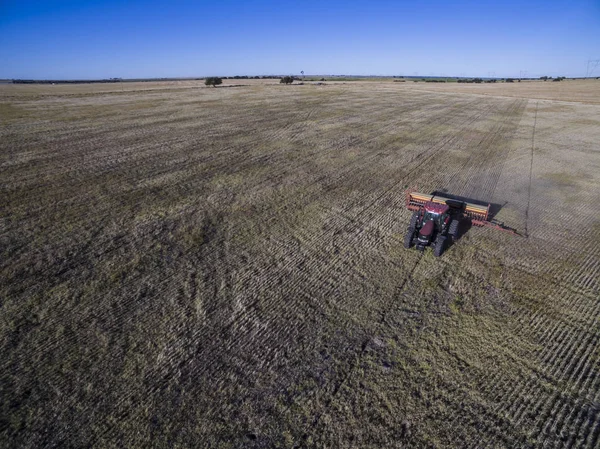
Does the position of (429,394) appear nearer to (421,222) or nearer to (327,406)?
(327,406)

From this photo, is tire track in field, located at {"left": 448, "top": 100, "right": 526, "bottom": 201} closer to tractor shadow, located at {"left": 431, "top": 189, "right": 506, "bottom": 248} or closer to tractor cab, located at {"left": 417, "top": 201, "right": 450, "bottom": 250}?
tractor shadow, located at {"left": 431, "top": 189, "right": 506, "bottom": 248}

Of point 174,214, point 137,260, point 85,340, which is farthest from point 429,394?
point 174,214

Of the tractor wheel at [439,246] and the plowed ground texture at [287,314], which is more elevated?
the tractor wheel at [439,246]

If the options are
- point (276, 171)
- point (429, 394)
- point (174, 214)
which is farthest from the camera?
point (276, 171)

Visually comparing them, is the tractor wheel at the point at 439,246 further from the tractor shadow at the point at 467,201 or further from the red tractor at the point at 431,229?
the tractor shadow at the point at 467,201

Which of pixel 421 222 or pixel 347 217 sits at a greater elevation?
pixel 421 222

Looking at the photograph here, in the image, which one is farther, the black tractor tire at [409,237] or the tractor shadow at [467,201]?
the tractor shadow at [467,201]

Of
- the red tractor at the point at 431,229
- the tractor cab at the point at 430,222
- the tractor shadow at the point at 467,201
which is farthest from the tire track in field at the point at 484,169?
the tractor cab at the point at 430,222

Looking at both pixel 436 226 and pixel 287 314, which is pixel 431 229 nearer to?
pixel 436 226
